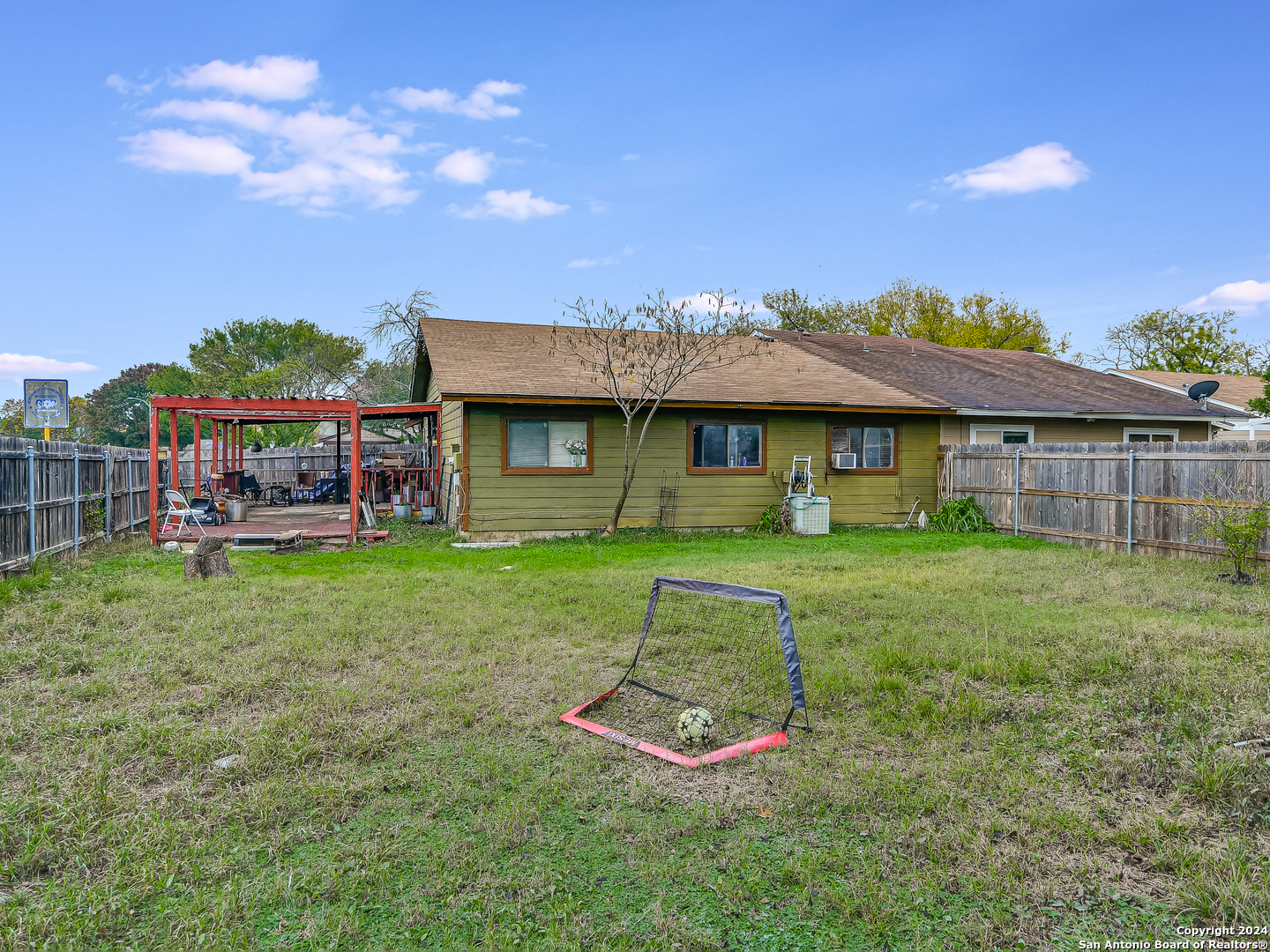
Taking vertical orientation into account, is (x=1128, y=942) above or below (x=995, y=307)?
below

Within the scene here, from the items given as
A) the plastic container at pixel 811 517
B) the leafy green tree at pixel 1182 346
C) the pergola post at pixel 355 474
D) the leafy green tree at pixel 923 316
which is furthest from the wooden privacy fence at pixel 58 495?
the leafy green tree at pixel 1182 346

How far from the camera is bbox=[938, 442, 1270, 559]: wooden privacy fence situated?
9.14m

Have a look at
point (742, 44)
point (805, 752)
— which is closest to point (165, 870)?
point (805, 752)

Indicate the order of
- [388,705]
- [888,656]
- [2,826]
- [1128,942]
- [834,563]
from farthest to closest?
[834,563], [888,656], [388,705], [2,826], [1128,942]

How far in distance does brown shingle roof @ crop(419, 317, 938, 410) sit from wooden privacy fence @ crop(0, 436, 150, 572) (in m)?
5.16

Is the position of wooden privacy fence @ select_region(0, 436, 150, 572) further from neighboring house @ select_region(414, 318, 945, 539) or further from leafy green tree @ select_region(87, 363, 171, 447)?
leafy green tree @ select_region(87, 363, 171, 447)

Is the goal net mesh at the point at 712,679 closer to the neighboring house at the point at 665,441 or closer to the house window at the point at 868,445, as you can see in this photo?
the neighboring house at the point at 665,441

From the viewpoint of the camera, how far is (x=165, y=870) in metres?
2.43

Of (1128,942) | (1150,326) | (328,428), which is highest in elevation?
(1150,326)

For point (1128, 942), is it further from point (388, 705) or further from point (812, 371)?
point (812, 371)

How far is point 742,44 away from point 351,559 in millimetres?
11513

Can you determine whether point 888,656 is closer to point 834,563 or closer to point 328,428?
point 834,563

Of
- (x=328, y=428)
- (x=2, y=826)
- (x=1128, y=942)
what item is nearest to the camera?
(x=1128, y=942)

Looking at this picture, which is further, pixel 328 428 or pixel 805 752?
pixel 328 428
